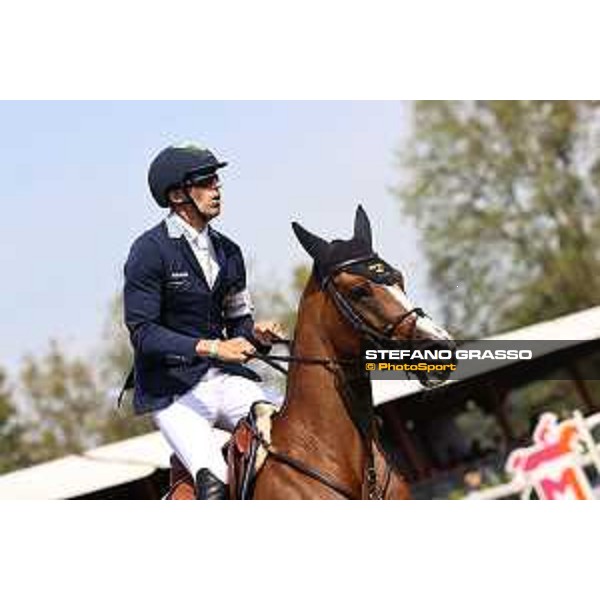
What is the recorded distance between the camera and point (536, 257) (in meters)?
7.14

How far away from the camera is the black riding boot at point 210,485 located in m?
5.12

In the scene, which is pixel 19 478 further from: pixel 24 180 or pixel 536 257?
pixel 536 257

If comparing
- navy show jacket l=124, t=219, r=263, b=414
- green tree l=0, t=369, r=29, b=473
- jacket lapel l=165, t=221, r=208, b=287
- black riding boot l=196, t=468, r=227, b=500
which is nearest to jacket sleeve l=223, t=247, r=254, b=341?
navy show jacket l=124, t=219, r=263, b=414

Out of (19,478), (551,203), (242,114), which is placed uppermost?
(242,114)

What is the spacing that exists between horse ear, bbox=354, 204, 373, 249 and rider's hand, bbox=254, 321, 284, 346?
0.49 metres

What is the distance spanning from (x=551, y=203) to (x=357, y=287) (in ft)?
6.45

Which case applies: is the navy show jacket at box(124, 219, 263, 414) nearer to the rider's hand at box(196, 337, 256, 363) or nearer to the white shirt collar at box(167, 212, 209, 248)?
the white shirt collar at box(167, 212, 209, 248)

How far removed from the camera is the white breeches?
5.27 metres

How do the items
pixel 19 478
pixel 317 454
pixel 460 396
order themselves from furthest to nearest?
pixel 460 396 → pixel 19 478 → pixel 317 454

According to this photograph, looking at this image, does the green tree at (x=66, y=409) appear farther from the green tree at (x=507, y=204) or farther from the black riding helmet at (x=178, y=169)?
the green tree at (x=507, y=204)

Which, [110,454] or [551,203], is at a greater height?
[551,203]

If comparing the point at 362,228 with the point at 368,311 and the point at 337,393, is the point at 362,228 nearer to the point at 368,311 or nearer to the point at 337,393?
the point at 368,311

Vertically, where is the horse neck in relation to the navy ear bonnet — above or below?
below
